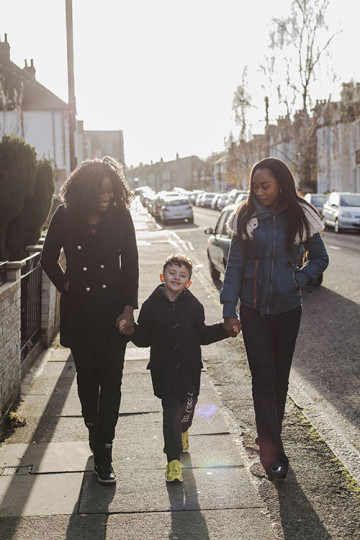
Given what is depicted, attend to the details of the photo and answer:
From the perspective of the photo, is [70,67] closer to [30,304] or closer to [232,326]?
[30,304]

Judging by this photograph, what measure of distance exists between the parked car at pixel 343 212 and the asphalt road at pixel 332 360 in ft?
42.7

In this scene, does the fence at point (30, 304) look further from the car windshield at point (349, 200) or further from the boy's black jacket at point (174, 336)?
the car windshield at point (349, 200)

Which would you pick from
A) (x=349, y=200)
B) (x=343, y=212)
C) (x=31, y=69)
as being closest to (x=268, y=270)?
(x=343, y=212)

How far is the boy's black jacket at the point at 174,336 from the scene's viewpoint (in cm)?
416

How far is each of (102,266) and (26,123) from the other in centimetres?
4751

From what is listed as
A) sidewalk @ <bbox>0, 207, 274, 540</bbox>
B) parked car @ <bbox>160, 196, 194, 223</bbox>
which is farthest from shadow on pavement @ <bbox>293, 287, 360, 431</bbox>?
parked car @ <bbox>160, 196, 194, 223</bbox>

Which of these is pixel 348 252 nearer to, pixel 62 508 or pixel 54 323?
pixel 54 323

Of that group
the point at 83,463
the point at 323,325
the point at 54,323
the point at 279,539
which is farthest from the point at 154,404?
the point at 323,325

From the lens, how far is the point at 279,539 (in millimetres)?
3363

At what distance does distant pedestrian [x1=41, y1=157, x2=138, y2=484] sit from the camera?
404cm

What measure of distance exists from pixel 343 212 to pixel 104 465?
79.8 feet

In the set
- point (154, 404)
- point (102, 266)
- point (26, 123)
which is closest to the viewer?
point (102, 266)

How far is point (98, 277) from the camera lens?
405 centimetres

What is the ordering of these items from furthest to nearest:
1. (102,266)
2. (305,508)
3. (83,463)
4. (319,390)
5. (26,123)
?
(26,123), (319,390), (83,463), (102,266), (305,508)
